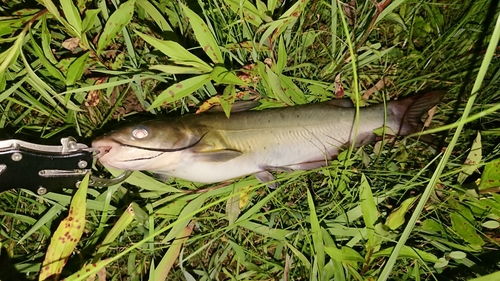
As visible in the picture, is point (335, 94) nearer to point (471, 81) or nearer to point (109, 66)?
point (471, 81)

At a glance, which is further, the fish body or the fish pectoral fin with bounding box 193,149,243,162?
the fish pectoral fin with bounding box 193,149,243,162

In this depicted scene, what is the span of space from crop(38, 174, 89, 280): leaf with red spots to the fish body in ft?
1.05

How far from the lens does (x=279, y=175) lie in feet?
9.07

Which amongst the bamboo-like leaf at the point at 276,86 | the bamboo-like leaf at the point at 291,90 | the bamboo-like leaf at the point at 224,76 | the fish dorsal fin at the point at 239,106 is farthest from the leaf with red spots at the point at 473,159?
the bamboo-like leaf at the point at 224,76

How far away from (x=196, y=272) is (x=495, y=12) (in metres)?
2.55

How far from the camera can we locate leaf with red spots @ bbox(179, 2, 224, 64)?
246 centimetres

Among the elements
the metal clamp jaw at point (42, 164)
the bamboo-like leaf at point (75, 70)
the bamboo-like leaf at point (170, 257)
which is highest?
the bamboo-like leaf at point (75, 70)

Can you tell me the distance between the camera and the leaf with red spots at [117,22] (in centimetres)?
253

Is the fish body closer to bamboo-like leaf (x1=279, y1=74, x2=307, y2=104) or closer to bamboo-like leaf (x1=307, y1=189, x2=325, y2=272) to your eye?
bamboo-like leaf (x1=279, y1=74, x2=307, y2=104)

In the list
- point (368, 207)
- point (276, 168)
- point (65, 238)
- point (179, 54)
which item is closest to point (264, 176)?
point (276, 168)

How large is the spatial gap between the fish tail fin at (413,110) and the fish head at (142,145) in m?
1.35

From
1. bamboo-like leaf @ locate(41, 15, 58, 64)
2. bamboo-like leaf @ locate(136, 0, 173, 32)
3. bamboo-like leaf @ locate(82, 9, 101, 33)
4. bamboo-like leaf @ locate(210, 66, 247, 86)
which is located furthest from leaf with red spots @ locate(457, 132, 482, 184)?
bamboo-like leaf @ locate(41, 15, 58, 64)

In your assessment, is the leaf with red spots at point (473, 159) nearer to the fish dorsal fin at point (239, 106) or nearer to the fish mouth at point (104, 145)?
the fish dorsal fin at point (239, 106)

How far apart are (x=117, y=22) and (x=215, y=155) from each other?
37.5 inches
